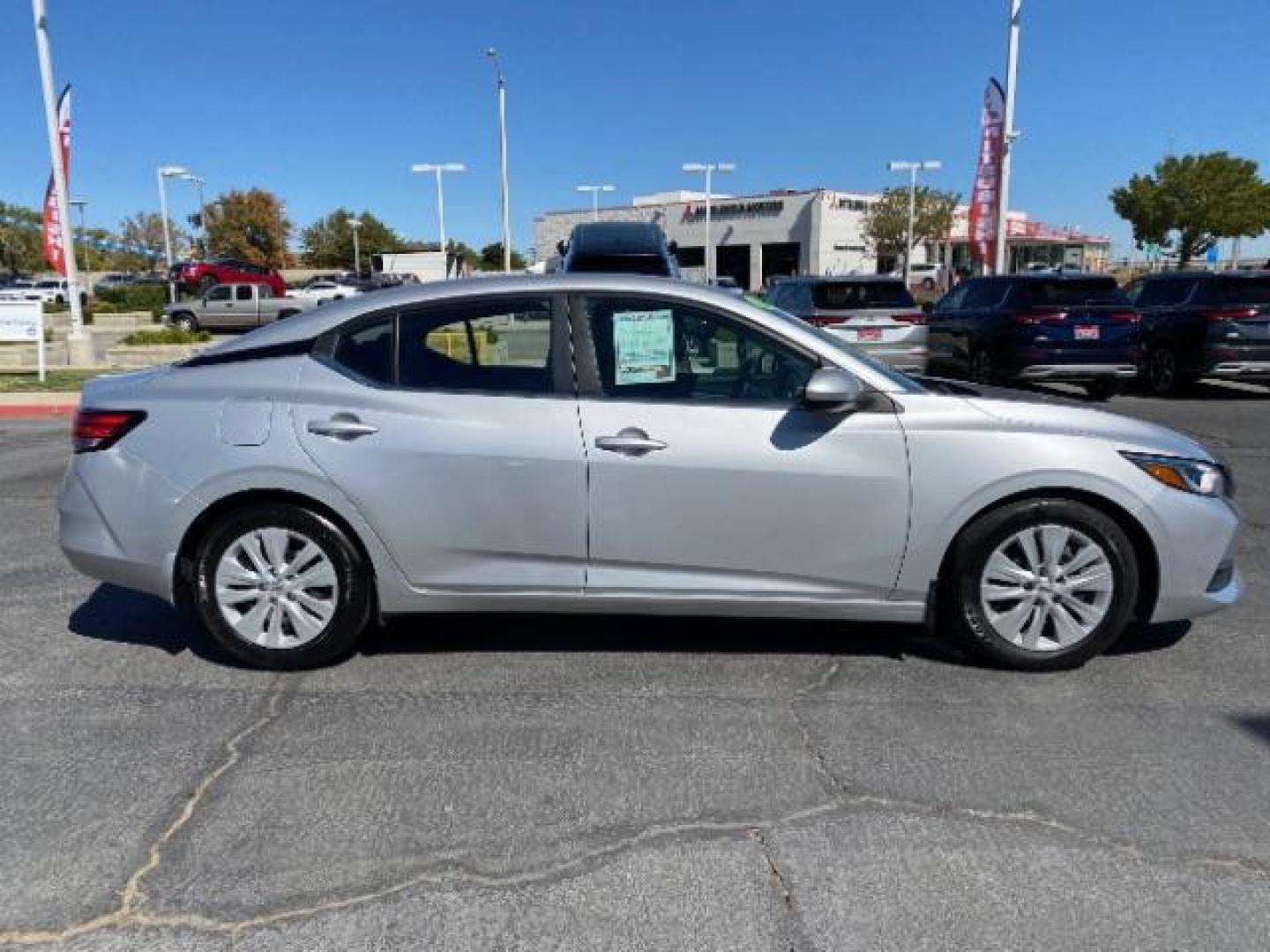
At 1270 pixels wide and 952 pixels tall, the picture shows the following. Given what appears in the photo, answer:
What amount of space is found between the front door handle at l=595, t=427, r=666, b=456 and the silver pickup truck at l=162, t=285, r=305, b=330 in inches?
1022

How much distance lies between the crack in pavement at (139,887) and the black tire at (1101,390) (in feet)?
37.8

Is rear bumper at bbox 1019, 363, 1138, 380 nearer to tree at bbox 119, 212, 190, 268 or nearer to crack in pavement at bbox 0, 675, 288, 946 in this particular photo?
crack in pavement at bbox 0, 675, 288, 946

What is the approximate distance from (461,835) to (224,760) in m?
1.00

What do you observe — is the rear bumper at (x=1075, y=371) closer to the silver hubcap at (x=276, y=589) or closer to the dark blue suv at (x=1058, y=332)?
the dark blue suv at (x=1058, y=332)

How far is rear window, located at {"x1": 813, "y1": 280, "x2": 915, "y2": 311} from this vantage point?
1238 cm

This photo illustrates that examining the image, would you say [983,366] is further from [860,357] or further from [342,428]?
[342,428]

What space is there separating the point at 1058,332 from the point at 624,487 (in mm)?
9535

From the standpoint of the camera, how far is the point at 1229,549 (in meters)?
3.88

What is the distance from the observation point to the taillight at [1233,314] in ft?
40.1

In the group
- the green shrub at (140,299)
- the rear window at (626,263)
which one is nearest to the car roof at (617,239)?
the rear window at (626,263)

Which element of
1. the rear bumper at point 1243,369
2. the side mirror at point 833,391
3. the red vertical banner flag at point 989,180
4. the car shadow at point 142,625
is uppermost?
the red vertical banner flag at point 989,180

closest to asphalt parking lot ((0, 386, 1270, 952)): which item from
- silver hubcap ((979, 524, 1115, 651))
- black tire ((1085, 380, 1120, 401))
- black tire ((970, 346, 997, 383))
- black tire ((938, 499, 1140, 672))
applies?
black tire ((938, 499, 1140, 672))

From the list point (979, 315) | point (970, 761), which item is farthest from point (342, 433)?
point (979, 315)

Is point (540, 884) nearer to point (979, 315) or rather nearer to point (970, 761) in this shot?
point (970, 761)
